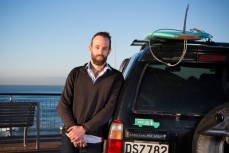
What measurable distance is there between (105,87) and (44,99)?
6.18 m

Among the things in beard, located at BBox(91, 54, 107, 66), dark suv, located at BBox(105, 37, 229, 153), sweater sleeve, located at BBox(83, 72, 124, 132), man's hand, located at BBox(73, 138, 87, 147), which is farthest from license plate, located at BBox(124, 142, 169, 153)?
beard, located at BBox(91, 54, 107, 66)

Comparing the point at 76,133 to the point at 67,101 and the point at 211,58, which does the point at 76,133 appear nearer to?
the point at 67,101

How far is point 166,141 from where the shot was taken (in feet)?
9.75

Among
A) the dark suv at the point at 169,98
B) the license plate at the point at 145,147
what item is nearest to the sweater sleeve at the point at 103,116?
the dark suv at the point at 169,98

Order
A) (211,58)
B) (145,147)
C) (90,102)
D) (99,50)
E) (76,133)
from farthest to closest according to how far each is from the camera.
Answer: (99,50), (90,102), (76,133), (211,58), (145,147)

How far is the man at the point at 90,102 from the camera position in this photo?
11.4 feet

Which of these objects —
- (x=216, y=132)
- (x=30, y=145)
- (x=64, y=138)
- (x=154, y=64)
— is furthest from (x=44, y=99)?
(x=216, y=132)

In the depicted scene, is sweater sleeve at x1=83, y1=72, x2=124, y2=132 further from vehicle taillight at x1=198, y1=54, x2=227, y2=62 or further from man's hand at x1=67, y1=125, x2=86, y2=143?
vehicle taillight at x1=198, y1=54, x2=227, y2=62

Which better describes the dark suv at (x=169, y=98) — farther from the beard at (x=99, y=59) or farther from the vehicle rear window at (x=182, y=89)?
the beard at (x=99, y=59)

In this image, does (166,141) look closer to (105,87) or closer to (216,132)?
(216,132)

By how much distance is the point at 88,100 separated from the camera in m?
3.55

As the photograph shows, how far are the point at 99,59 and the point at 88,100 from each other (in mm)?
465

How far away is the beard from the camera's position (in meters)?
3.66

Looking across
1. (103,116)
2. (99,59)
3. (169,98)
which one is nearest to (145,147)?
(169,98)
